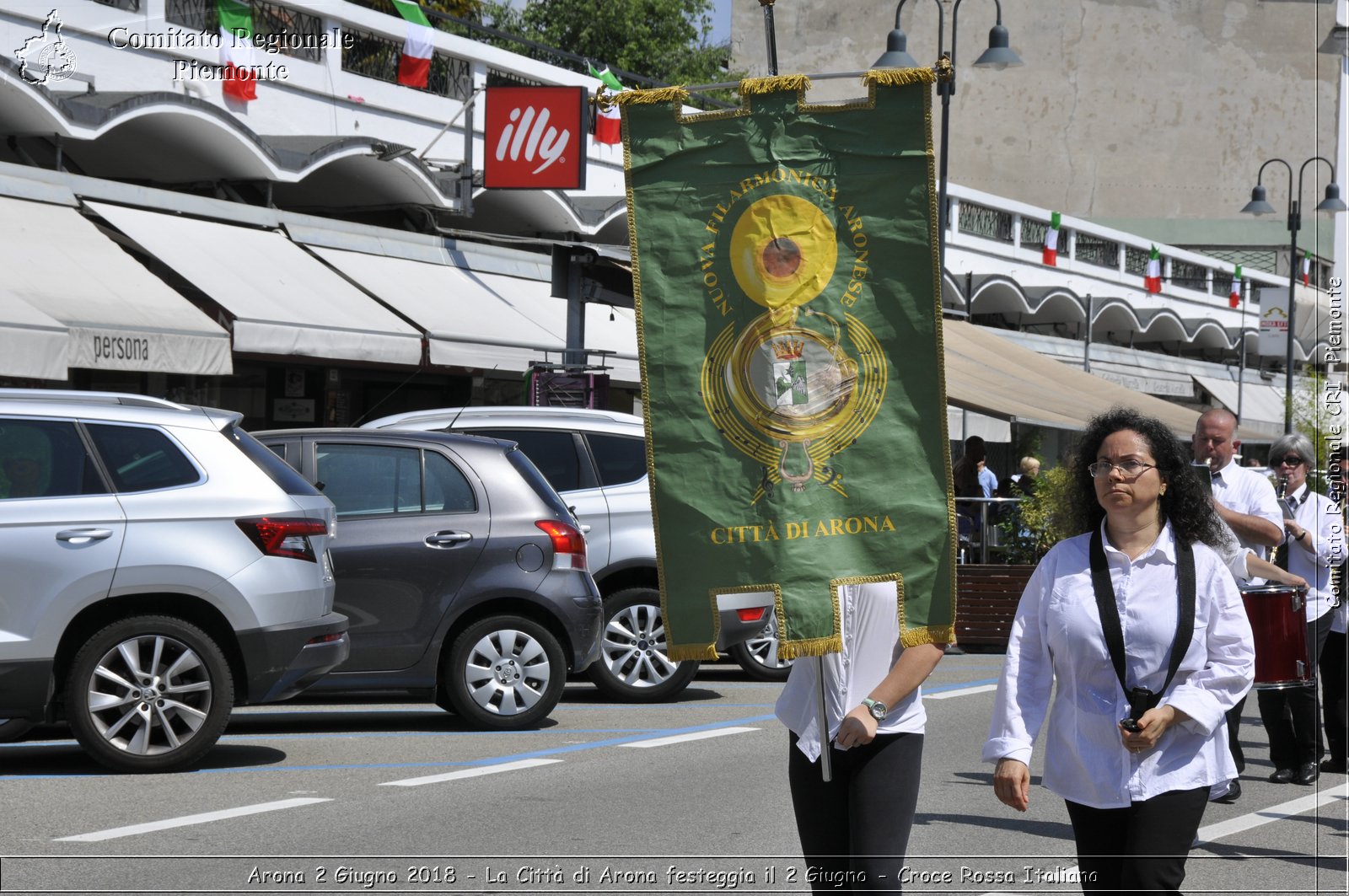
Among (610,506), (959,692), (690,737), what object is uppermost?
(610,506)

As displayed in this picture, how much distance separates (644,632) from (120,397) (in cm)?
450

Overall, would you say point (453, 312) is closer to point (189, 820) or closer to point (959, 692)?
point (959, 692)

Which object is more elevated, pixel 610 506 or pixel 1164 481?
pixel 1164 481

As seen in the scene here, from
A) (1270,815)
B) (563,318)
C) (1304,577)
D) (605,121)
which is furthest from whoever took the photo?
(605,121)

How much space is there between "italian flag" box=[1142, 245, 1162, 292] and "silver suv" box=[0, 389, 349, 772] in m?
44.1

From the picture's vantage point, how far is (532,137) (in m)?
22.9

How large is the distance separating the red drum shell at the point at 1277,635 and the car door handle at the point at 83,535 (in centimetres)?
548

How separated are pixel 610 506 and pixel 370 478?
223 centimetres

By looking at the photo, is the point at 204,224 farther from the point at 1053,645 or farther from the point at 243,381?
the point at 1053,645

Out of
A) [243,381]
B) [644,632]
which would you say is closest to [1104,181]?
[243,381]

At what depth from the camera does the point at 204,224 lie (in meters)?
19.8

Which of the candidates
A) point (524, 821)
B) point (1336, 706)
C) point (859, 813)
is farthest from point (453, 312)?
point (859, 813)

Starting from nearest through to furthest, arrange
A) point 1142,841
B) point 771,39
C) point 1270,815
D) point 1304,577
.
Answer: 1. point 1142,841
2. point 771,39
3. point 1270,815
4. point 1304,577

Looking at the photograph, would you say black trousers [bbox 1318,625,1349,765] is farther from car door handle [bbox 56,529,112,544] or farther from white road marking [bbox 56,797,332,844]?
car door handle [bbox 56,529,112,544]
